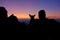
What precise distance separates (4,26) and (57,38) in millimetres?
6329

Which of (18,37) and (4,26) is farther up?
(4,26)

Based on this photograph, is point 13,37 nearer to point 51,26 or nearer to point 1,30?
point 1,30

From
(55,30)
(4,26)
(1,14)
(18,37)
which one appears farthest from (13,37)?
(1,14)

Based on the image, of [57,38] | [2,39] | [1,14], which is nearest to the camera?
[2,39]

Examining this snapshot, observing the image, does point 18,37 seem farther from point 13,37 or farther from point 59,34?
point 59,34

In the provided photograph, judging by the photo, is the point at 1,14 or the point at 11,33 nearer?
the point at 11,33

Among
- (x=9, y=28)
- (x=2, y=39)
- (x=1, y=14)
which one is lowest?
(x=2, y=39)

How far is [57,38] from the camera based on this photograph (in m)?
18.3

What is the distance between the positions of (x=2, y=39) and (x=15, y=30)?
240 centimetres

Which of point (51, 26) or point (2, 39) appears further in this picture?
point (51, 26)

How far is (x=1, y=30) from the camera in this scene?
54.9 feet

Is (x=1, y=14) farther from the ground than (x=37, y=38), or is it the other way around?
(x=1, y=14)

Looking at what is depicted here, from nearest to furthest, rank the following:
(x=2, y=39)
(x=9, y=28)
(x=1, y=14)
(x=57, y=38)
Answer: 1. (x=2, y=39)
2. (x=9, y=28)
3. (x=57, y=38)
4. (x=1, y=14)

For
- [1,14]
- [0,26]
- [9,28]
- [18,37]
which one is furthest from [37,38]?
[1,14]
